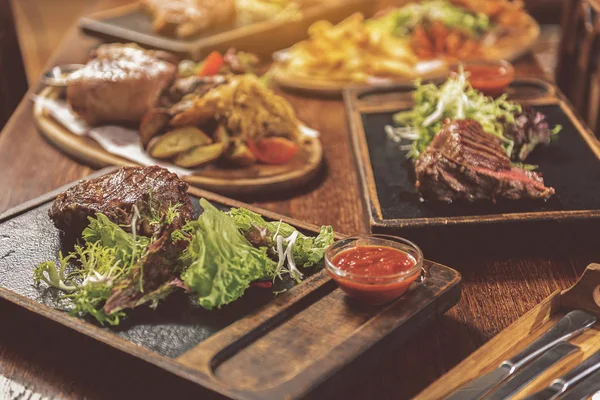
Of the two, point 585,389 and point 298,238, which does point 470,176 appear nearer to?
point 298,238

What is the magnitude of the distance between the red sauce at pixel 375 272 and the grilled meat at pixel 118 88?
6.38ft

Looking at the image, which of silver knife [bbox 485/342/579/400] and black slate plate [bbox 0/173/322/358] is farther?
black slate plate [bbox 0/173/322/358]

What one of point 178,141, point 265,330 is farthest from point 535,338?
point 178,141

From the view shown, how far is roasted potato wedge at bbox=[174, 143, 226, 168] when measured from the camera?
3566 millimetres

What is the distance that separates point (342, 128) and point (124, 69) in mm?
1272

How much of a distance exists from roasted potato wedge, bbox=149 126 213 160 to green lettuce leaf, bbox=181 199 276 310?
1305 mm

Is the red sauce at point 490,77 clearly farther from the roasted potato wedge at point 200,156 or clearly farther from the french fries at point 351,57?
the roasted potato wedge at point 200,156

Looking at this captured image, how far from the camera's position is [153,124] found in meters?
3.64

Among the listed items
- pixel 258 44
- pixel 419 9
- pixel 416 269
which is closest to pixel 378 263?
pixel 416 269

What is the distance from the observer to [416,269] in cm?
221

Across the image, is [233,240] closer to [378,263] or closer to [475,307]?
[378,263]

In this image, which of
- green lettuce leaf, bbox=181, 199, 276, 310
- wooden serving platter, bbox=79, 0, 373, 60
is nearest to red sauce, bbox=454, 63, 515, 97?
wooden serving platter, bbox=79, 0, 373, 60

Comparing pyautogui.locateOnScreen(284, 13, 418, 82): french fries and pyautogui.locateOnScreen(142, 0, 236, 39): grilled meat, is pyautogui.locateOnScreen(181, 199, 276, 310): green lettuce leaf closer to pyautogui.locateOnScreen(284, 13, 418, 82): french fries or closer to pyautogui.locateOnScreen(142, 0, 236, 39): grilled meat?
pyautogui.locateOnScreen(284, 13, 418, 82): french fries

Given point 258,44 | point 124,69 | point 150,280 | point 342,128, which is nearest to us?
point 150,280
